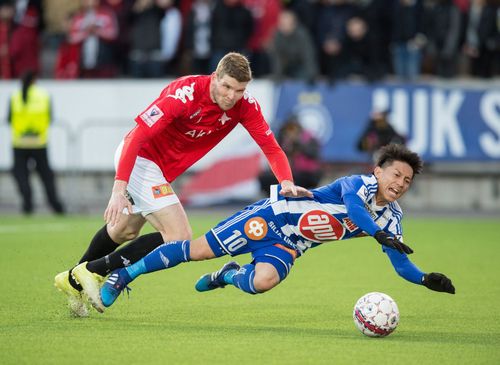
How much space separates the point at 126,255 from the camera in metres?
8.19

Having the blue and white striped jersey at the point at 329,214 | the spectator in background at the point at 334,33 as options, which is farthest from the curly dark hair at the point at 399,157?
the spectator in background at the point at 334,33

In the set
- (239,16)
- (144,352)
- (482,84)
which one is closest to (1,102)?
(239,16)

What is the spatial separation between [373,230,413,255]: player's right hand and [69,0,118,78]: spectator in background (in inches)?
530

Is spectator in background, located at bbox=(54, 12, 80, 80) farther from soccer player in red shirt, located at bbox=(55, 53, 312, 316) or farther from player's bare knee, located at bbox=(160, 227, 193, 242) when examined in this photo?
player's bare knee, located at bbox=(160, 227, 193, 242)

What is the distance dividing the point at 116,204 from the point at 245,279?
112 centimetres

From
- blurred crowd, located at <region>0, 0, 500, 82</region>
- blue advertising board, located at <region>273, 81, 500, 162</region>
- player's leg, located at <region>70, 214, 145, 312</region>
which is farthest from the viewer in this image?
blue advertising board, located at <region>273, 81, 500, 162</region>

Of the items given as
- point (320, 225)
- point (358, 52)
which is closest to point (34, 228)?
point (358, 52)

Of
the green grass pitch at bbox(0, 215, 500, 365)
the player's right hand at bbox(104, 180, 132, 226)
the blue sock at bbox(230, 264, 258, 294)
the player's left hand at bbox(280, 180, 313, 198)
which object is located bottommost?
the green grass pitch at bbox(0, 215, 500, 365)

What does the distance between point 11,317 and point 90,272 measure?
2.20 feet

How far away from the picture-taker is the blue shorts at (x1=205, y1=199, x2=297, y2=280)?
7.94 metres

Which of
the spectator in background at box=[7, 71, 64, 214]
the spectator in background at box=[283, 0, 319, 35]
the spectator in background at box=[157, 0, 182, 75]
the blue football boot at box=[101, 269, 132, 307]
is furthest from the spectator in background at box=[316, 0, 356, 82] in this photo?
the blue football boot at box=[101, 269, 132, 307]

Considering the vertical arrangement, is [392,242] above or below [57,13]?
above

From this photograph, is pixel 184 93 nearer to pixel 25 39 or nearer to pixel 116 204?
pixel 116 204

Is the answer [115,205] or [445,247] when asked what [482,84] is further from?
[115,205]
